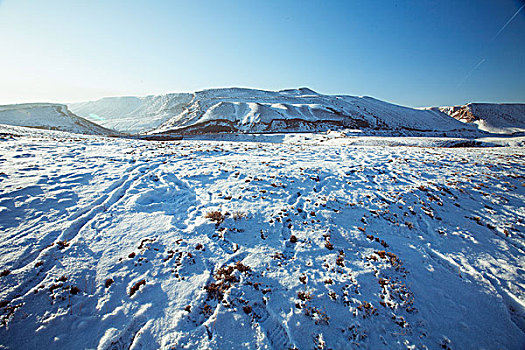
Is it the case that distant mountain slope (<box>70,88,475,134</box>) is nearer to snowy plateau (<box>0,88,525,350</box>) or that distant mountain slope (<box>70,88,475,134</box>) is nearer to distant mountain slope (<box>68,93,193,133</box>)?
distant mountain slope (<box>68,93,193,133</box>)

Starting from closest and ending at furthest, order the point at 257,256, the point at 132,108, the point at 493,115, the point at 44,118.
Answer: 1. the point at 257,256
2. the point at 44,118
3. the point at 493,115
4. the point at 132,108

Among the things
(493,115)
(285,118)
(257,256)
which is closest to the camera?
(257,256)

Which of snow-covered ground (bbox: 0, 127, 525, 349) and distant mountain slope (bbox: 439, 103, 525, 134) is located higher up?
distant mountain slope (bbox: 439, 103, 525, 134)

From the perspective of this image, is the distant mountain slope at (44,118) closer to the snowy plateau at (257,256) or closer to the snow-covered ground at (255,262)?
the snowy plateau at (257,256)

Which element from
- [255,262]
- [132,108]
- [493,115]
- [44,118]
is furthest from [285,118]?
[493,115]

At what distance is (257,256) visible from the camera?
16.2 ft

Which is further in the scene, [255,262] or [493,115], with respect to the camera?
[493,115]

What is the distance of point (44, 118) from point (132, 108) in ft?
197

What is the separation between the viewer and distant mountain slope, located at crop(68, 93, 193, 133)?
75.2 meters

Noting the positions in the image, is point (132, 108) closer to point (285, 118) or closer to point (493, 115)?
point (285, 118)

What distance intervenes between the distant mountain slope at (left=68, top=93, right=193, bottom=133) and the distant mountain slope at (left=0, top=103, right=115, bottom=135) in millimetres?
26257

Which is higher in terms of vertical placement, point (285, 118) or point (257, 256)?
point (285, 118)

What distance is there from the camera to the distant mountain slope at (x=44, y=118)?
3399cm

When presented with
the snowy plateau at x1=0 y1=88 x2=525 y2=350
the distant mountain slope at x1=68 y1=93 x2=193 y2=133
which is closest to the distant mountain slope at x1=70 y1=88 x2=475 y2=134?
the distant mountain slope at x1=68 y1=93 x2=193 y2=133
